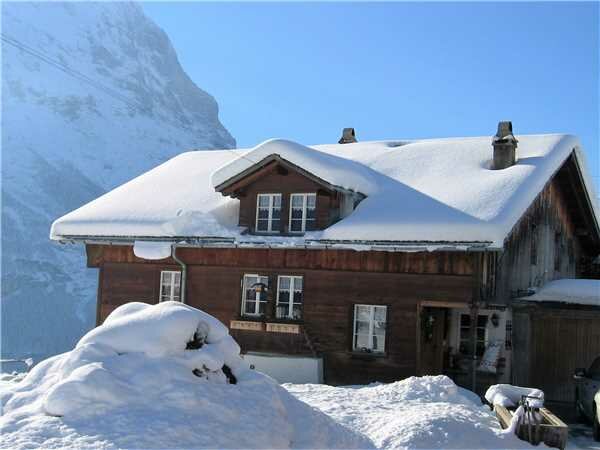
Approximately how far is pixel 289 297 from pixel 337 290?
148cm

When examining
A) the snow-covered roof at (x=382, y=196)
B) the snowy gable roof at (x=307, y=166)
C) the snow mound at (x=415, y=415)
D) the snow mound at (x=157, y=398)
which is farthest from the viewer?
the snowy gable roof at (x=307, y=166)

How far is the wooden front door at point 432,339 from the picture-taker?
54.0 ft

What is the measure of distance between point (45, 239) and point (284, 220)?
97519mm

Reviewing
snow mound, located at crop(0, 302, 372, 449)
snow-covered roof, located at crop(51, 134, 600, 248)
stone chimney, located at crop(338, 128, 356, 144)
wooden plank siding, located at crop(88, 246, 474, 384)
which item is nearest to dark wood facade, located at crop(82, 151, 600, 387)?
wooden plank siding, located at crop(88, 246, 474, 384)

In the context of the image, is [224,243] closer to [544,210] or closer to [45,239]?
[544,210]

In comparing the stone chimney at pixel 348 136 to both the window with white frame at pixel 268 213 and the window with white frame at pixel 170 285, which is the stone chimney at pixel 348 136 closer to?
the window with white frame at pixel 268 213

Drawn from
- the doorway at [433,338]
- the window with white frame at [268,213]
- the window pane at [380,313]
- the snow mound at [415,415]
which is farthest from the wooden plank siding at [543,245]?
the window with white frame at [268,213]

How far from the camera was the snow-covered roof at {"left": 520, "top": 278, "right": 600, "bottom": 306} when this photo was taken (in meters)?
15.9

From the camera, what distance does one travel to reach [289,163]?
17.5m

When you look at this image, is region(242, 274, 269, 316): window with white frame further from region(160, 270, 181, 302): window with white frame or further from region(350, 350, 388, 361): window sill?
region(350, 350, 388, 361): window sill

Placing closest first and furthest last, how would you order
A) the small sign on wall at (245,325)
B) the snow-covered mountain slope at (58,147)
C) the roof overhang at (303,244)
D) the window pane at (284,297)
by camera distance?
1. the roof overhang at (303,244)
2. the small sign on wall at (245,325)
3. the window pane at (284,297)
4. the snow-covered mountain slope at (58,147)

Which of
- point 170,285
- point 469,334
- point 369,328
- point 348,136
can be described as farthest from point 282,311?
point 348,136

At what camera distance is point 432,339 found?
1692cm

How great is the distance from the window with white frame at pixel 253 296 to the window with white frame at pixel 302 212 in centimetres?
164
